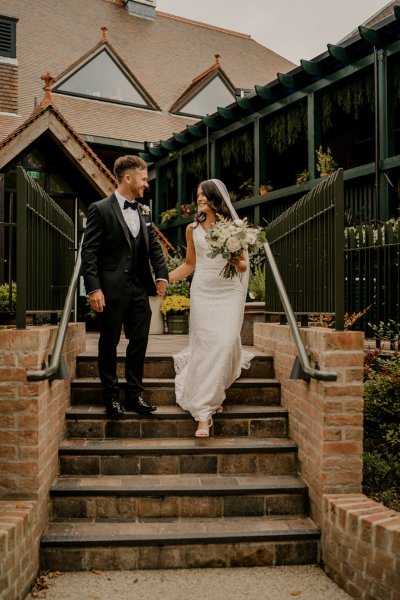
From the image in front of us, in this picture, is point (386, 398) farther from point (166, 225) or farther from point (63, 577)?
point (166, 225)

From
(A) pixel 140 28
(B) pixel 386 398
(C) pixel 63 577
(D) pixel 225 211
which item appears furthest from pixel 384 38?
(A) pixel 140 28

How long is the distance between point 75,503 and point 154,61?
63.2ft

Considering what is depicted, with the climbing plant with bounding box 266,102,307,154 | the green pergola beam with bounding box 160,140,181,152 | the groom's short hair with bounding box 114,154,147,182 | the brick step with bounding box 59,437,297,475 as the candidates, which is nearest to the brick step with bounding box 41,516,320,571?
the brick step with bounding box 59,437,297,475

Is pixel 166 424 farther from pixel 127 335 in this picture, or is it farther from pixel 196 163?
pixel 196 163

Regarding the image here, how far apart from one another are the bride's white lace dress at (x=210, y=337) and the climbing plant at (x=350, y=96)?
19.9 ft

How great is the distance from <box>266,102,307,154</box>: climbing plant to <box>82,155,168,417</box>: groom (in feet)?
24.1

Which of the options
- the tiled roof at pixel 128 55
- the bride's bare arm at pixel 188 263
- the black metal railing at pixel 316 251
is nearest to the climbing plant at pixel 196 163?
the tiled roof at pixel 128 55

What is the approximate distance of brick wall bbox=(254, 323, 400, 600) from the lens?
3.13 m

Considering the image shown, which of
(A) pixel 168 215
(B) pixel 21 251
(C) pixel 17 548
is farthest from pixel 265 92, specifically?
(C) pixel 17 548

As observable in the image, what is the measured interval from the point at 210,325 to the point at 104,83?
14.5 meters

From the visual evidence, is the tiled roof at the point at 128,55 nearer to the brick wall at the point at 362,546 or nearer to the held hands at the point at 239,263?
the held hands at the point at 239,263

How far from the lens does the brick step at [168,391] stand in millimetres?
4770

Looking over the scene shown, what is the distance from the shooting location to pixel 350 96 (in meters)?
9.73

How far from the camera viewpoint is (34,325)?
164 inches
